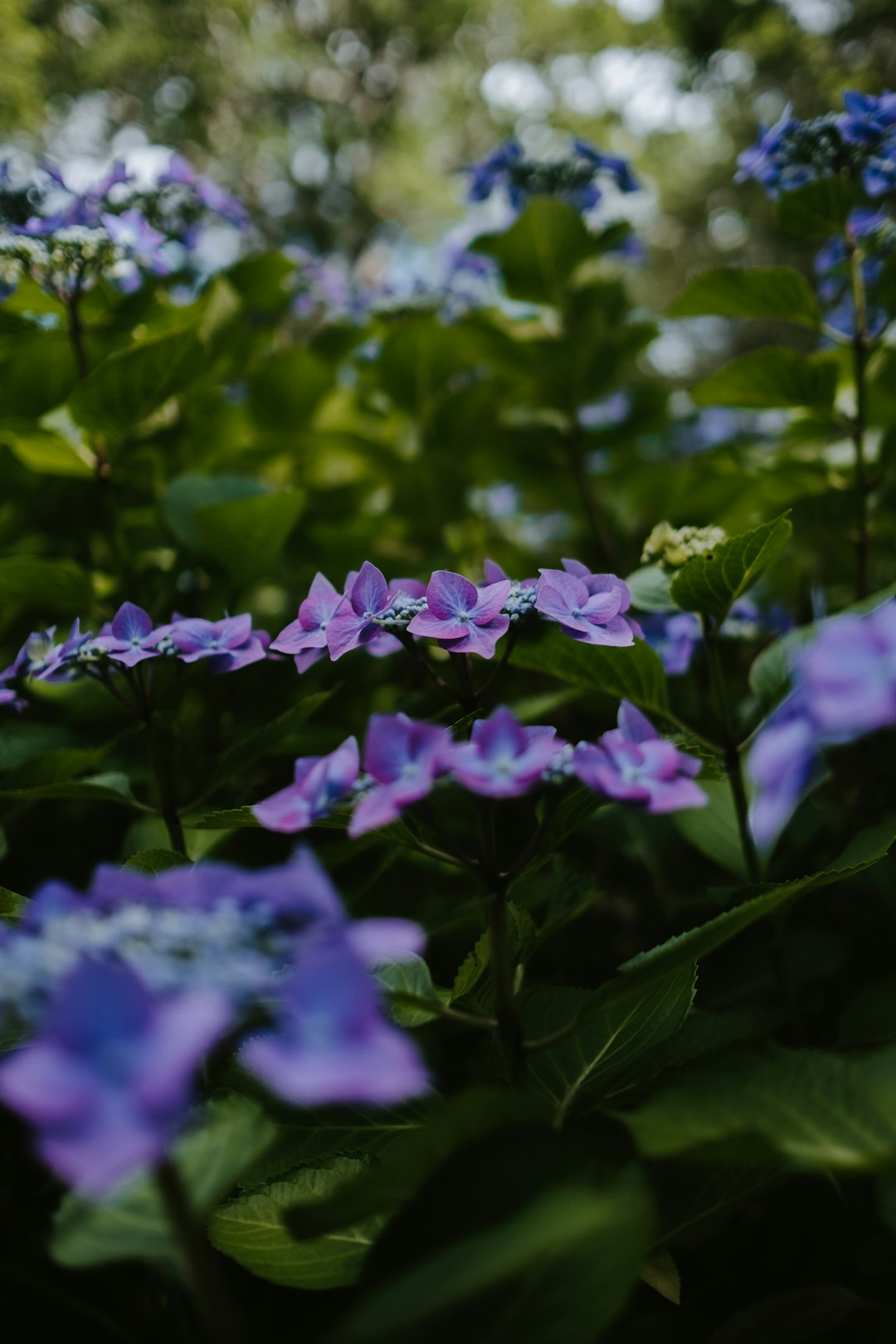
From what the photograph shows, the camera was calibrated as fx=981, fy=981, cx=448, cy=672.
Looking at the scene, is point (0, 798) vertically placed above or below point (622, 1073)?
above

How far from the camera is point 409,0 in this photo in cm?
1191

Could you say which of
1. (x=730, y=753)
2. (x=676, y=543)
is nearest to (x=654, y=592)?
(x=676, y=543)

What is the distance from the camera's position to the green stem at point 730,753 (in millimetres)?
1039

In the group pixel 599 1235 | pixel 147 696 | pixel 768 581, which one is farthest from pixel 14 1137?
pixel 768 581

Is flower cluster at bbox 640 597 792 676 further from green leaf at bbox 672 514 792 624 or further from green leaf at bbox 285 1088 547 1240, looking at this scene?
green leaf at bbox 285 1088 547 1240

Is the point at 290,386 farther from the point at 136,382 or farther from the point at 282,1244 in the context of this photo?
the point at 282,1244

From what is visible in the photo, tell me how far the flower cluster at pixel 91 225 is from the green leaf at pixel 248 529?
442 mm

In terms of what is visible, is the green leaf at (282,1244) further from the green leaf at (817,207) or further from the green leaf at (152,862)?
the green leaf at (817,207)

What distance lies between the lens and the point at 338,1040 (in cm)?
48

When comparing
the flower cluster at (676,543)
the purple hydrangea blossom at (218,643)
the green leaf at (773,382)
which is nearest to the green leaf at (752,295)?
the green leaf at (773,382)

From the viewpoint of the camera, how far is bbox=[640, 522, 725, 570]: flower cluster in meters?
1.11

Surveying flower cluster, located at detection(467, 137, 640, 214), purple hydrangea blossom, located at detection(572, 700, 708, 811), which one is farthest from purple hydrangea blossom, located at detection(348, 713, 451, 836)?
flower cluster, located at detection(467, 137, 640, 214)

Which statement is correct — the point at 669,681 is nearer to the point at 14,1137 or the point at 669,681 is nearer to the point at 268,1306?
the point at 268,1306

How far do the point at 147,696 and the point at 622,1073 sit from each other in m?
0.63
